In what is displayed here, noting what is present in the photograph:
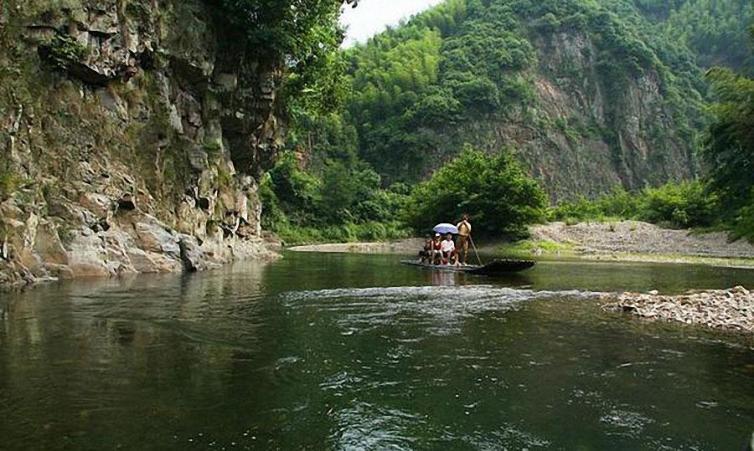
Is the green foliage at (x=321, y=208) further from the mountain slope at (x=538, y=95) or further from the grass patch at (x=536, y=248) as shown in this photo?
the mountain slope at (x=538, y=95)

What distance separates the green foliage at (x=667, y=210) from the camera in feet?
159

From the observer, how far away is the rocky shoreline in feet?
37.7

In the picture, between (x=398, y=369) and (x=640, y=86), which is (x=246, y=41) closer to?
(x=398, y=369)

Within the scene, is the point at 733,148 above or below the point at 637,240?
above

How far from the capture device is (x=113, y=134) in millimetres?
22812

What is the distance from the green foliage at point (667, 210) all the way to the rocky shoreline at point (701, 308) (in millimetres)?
28118

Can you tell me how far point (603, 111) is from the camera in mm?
114062

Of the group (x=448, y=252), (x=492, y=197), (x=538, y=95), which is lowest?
(x=448, y=252)

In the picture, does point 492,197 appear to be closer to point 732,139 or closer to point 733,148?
point 733,148

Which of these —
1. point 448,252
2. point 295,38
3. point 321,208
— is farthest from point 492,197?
point 448,252

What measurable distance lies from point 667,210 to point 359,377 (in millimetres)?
51112

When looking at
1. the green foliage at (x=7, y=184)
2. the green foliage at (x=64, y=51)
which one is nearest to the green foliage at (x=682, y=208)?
the green foliage at (x=64, y=51)

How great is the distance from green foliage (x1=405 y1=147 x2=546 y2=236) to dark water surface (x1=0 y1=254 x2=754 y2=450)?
35.0m

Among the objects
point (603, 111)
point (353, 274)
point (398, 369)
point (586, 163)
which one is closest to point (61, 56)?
point (353, 274)
